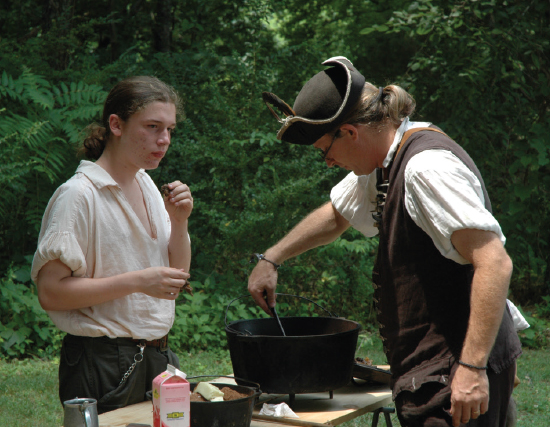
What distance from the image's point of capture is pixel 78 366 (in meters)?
2.18

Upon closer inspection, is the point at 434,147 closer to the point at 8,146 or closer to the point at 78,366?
the point at 78,366

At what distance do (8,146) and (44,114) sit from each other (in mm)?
539

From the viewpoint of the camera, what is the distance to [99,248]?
85.8 inches

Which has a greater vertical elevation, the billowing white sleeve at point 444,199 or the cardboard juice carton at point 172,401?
the billowing white sleeve at point 444,199

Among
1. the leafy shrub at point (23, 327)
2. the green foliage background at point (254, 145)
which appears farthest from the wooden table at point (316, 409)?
the leafy shrub at point (23, 327)

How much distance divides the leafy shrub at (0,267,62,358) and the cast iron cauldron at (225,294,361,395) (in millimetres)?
3780

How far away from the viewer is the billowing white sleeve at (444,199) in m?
1.81

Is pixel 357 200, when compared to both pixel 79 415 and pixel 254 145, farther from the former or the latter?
pixel 254 145

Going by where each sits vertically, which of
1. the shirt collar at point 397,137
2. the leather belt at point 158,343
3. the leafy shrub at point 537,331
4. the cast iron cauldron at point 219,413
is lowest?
the leafy shrub at point 537,331

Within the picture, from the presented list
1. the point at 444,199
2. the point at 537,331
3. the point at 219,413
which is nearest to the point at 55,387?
the point at 219,413

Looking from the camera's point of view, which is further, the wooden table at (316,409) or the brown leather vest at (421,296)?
the wooden table at (316,409)

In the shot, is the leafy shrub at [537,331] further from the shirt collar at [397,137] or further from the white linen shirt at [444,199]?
the white linen shirt at [444,199]

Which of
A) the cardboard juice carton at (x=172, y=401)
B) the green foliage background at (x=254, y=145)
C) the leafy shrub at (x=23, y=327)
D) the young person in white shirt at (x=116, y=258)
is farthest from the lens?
the green foliage background at (x=254, y=145)

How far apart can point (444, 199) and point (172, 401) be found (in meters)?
1.00
